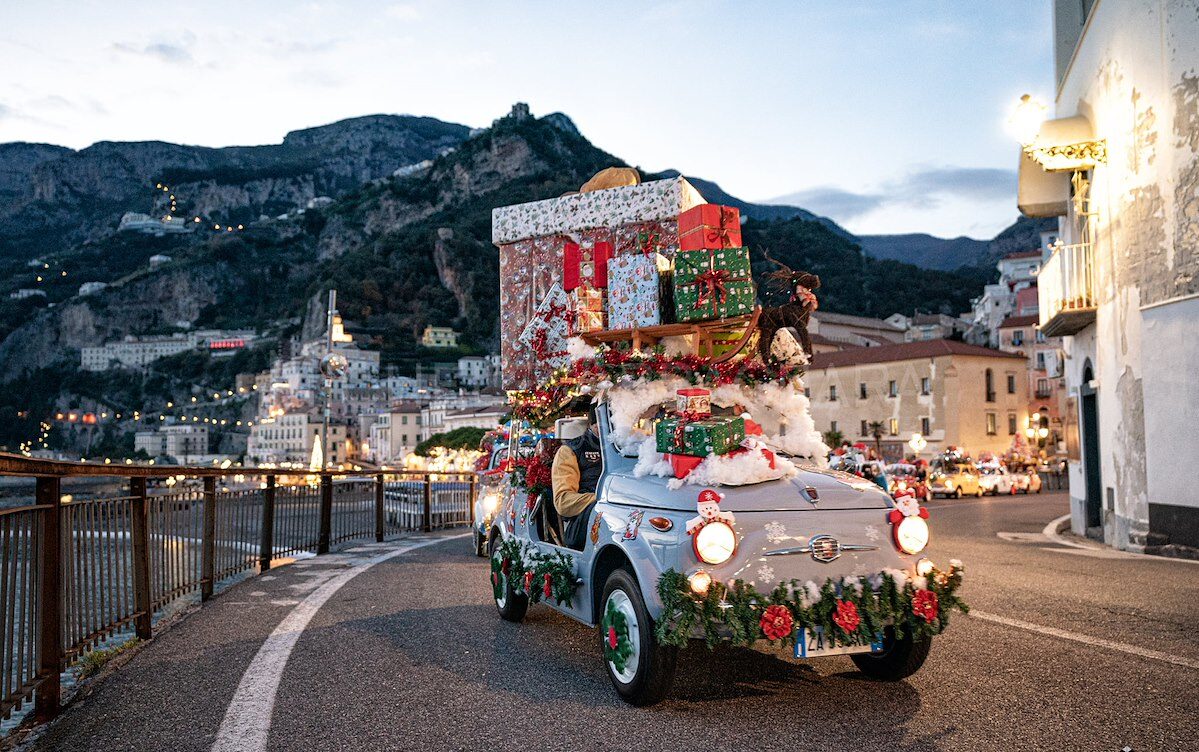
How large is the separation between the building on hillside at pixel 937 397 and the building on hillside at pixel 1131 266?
2088 inches

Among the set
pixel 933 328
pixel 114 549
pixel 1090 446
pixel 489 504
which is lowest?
pixel 489 504

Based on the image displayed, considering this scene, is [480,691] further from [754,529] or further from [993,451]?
[993,451]

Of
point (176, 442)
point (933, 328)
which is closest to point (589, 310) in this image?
point (933, 328)

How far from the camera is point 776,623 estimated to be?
4.51 m

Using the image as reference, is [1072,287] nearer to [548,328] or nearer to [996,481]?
[548,328]

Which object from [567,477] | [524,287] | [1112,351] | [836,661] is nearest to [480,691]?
[567,477]

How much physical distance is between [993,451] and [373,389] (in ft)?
438

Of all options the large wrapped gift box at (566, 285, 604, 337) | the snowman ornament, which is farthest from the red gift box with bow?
the snowman ornament

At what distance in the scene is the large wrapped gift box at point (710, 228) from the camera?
801cm

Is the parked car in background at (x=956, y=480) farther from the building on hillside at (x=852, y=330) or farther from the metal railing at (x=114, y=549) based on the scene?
the building on hillside at (x=852, y=330)

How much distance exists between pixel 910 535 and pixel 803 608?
0.81 m

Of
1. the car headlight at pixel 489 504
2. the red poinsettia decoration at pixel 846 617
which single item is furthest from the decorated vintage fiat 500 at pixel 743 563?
the car headlight at pixel 489 504

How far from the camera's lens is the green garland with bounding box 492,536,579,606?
19.9 ft

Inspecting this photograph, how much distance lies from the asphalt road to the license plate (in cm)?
32
